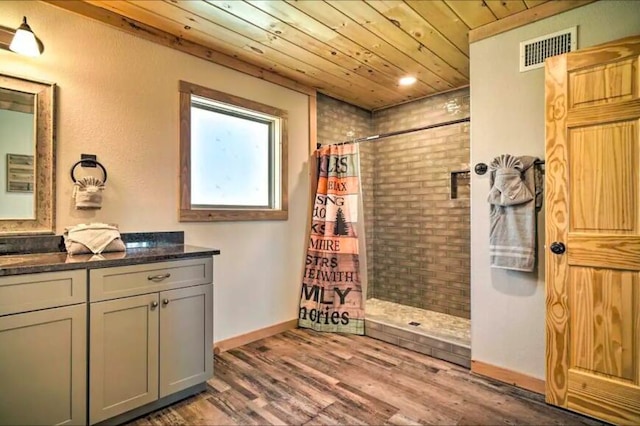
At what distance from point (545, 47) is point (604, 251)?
4.16ft

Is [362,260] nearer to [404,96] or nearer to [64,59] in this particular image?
[404,96]

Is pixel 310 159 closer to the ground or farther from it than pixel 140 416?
farther from it

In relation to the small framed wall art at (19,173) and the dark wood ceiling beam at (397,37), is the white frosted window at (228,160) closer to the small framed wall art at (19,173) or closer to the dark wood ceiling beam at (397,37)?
the small framed wall art at (19,173)

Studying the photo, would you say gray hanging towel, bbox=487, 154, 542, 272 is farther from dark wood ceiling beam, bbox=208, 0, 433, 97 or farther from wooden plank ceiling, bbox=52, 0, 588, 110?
dark wood ceiling beam, bbox=208, 0, 433, 97

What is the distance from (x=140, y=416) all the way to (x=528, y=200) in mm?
2572

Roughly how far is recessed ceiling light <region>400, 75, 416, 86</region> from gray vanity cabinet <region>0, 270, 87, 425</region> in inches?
116

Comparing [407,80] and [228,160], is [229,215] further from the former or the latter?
[407,80]

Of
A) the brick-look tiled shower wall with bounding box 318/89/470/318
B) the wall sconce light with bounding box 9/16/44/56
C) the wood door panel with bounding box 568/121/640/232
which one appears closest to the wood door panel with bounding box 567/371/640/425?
the wood door panel with bounding box 568/121/640/232

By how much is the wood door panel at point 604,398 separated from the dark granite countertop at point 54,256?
222cm

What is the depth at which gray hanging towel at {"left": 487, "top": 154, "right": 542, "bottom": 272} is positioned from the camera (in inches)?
83.1

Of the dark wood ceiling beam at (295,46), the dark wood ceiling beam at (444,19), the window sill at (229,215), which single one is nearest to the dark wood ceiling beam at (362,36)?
the dark wood ceiling beam at (295,46)

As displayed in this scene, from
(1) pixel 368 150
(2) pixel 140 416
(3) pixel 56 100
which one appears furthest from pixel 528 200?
(3) pixel 56 100

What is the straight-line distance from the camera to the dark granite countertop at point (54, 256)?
1.54 meters

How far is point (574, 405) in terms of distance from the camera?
190 cm
